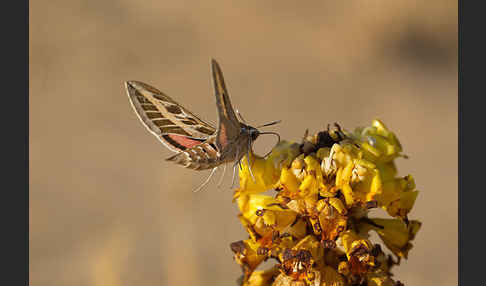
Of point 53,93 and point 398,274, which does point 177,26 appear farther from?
point 398,274

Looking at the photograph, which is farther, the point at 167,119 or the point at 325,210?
the point at 167,119

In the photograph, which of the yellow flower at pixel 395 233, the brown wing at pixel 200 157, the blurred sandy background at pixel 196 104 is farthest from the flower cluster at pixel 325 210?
the blurred sandy background at pixel 196 104

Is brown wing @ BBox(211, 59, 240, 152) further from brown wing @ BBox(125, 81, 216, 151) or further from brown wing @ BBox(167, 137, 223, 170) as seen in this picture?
brown wing @ BBox(125, 81, 216, 151)

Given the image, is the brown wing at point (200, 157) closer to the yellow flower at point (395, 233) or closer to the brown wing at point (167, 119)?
the brown wing at point (167, 119)

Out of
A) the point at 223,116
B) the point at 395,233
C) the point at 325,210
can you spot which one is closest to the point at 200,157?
the point at 223,116

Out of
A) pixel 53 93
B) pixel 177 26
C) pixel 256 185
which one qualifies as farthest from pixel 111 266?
pixel 177 26

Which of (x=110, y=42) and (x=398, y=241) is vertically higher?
(x=110, y=42)

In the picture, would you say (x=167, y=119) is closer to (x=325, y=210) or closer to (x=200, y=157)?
(x=200, y=157)
